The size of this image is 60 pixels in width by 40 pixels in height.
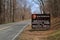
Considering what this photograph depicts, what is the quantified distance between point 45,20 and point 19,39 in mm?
10804

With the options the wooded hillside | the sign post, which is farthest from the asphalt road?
the wooded hillside

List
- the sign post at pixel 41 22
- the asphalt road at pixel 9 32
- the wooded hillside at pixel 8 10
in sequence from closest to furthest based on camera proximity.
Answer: the asphalt road at pixel 9 32 < the sign post at pixel 41 22 < the wooded hillside at pixel 8 10

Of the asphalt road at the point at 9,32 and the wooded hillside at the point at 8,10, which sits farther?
the wooded hillside at the point at 8,10

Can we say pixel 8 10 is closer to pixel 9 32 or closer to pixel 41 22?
pixel 41 22

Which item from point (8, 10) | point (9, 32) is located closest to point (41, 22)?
point (9, 32)

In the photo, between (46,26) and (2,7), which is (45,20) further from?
(2,7)

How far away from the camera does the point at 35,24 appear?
28.4 meters

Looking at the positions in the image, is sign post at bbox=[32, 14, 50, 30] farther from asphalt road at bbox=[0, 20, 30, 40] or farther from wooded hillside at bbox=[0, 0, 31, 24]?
wooded hillside at bbox=[0, 0, 31, 24]

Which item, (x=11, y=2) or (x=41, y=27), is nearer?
(x=41, y=27)

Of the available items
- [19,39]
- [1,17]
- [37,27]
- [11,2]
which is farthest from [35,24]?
[11,2]

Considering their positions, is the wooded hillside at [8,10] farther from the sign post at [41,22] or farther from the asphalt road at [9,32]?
the sign post at [41,22]

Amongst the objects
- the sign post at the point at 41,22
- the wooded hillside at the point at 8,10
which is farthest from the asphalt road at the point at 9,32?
the wooded hillside at the point at 8,10

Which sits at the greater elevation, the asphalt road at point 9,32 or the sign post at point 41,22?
the sign post at point 41,22

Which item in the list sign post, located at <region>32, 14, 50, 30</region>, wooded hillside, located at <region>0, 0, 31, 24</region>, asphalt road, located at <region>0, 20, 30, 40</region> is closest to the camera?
asphalt road, located at <region>0, 20, 30, 40</region>
